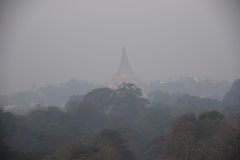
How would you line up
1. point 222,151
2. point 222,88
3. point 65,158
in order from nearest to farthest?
point 222,151 < point 65,158 < point 222,88

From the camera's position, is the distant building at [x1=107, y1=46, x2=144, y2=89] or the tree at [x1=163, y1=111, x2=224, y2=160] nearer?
the tree at [x1=163, y1=111, x2=224, y2=160]

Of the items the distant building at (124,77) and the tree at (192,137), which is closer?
the tree at (192,137)

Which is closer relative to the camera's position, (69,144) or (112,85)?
(69,144)

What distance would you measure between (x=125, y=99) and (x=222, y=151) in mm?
30057

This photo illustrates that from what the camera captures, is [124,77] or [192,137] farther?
[124,77]

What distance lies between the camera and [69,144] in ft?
64.6

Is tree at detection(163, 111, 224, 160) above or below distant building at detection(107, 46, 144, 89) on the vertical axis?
below

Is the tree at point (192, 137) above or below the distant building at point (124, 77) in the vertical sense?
below

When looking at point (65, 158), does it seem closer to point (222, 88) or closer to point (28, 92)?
point (28, 92)

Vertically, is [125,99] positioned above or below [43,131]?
above

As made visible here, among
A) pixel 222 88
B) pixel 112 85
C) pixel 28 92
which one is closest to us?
pixel 112 85

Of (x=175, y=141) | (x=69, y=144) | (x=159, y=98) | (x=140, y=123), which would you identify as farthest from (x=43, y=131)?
(x=159, y=98)

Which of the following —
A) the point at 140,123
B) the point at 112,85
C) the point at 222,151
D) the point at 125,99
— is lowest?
the point at 222,151

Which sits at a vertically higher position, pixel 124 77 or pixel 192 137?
pixel 124 77
